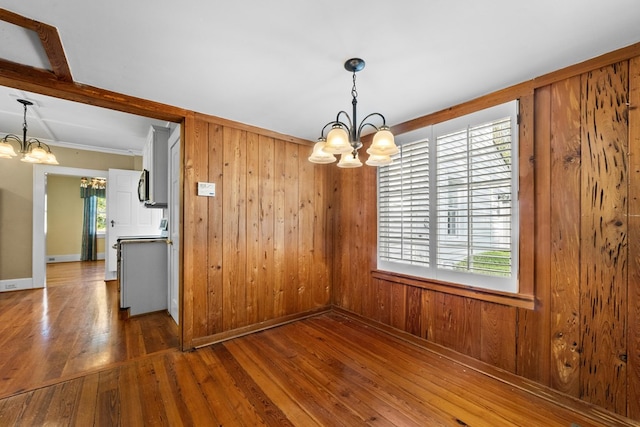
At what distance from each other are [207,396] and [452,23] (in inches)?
110

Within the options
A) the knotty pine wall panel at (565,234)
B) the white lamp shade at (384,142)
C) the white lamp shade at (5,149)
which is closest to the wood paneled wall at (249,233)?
the white lamp shade at (384,142)

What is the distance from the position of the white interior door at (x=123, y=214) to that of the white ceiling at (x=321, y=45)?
355cm

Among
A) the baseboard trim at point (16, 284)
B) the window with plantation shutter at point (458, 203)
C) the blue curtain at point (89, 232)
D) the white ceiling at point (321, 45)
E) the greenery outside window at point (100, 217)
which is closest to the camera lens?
the white ceiling at point (321, 45)

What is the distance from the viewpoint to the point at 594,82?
5.84 ft

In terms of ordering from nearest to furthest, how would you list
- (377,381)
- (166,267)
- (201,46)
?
1. (201,46)
2. (377,381)
3. (166,267)

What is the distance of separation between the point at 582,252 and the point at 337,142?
5.98 feet

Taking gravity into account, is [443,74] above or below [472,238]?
above

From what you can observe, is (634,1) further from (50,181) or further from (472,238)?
(50,181)

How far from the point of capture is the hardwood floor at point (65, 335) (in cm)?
216

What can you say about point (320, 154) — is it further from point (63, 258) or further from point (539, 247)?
point (63, 258)

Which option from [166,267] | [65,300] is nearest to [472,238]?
[166,267]

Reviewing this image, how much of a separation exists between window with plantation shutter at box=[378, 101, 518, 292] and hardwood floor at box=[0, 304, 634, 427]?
0.80 meters

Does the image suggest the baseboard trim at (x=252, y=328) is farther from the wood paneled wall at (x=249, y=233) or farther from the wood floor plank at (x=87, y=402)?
the wood floor plank at (x=87, y=402)

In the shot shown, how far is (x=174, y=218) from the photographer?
10.5 feet
